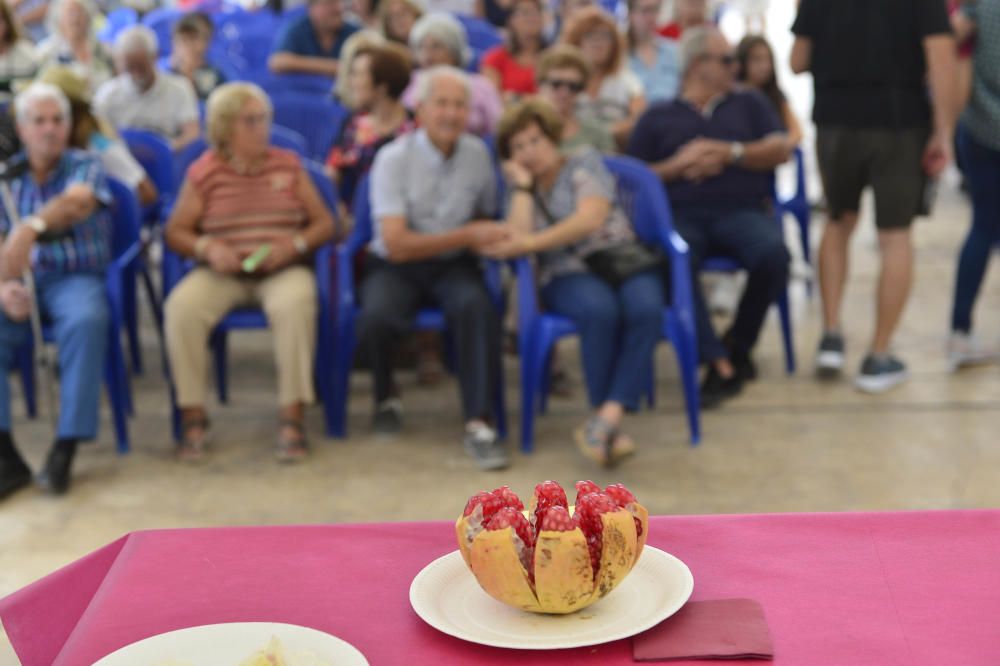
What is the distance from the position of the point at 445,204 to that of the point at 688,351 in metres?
0.86

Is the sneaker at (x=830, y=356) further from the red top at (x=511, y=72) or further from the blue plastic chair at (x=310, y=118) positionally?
the blue plastic chair at (x=310, y=118)

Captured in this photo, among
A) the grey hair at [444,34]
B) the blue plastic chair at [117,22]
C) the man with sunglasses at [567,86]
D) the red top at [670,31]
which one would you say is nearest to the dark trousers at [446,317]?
the man with sunglasses at [567,86]

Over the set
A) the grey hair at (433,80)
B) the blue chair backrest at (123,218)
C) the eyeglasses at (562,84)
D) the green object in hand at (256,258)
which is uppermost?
the grey hair at (433,80)

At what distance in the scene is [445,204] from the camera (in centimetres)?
384

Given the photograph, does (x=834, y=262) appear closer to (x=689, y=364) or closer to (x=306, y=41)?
(x=689, y=364)

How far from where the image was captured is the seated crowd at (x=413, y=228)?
11.7 feet

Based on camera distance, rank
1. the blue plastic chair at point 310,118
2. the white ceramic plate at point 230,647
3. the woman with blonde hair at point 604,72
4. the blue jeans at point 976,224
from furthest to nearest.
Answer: the blue plastic chair at point 310,118, the woman with blonde hair at point 604,72, the blue jeans at point 976,224, the white ceramic plate at point 230,647

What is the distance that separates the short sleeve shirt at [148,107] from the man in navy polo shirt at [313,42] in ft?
2.39

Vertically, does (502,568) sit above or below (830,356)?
above

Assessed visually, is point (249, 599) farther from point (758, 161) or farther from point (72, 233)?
point (758, 161)

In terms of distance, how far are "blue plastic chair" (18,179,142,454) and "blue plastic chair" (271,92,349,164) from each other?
113 cm

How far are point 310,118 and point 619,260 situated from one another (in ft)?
6.03

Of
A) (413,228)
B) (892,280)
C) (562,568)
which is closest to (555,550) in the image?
(562,568)

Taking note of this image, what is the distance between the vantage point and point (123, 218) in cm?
394
